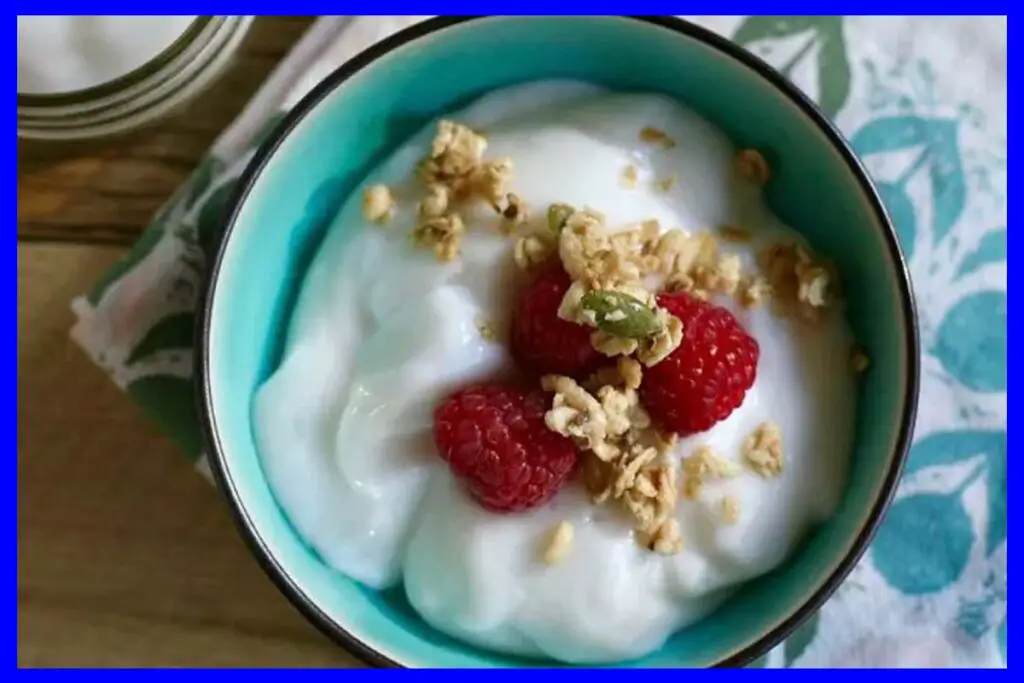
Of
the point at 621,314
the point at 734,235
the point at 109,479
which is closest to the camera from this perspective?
the point at 621,314

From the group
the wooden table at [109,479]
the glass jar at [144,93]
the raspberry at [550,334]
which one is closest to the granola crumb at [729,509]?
the raspberry at [550,334]

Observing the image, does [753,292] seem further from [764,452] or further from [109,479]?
[109,479]

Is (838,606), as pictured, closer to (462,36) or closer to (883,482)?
(883,482)

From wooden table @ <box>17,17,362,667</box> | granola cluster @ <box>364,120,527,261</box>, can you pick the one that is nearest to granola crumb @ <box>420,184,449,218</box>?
granola cluster @ <box>364,120,527,261</box>

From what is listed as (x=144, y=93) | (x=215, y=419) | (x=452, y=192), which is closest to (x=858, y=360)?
(x=452, y=192)

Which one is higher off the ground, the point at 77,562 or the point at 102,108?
the point at 102,108

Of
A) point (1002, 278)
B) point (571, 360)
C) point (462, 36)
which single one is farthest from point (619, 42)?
point (1002, 278)

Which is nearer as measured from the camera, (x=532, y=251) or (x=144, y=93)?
(x=532, y=251)
